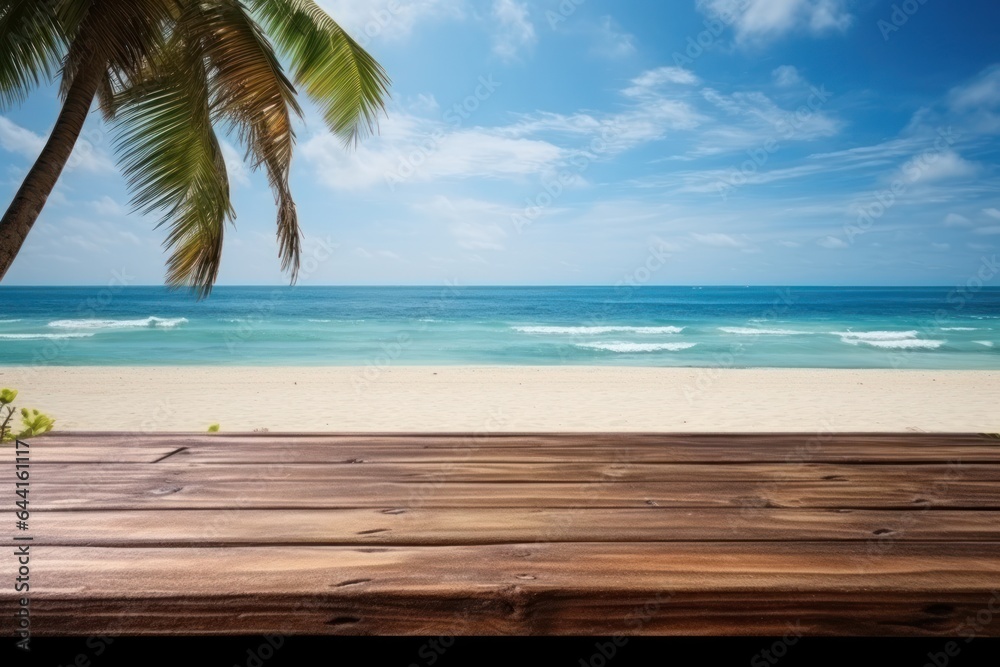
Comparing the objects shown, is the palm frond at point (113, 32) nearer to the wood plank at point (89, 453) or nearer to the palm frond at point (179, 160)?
the palm frond at point (179, 160)

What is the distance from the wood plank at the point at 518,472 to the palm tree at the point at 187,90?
11.9ft

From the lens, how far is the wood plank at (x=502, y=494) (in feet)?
4.27

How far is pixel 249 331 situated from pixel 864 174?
42.8 m

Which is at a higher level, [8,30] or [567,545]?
[8,30]

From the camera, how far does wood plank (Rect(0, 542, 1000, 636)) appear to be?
884 millimetres

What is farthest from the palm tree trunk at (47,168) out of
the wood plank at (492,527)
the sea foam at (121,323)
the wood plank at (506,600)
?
the sea foam at (121,323)

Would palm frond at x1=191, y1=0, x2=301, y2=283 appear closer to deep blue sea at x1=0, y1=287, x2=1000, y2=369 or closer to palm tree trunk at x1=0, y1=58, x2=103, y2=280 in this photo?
palm tree trunk at x1=0, y1=58, x2=103, y2=280

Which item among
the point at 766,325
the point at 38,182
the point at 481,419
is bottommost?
the point at 481,419

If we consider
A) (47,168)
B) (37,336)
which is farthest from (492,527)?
(37,336)

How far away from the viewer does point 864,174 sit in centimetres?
4616

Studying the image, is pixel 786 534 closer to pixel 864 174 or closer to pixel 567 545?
pixel 567 545

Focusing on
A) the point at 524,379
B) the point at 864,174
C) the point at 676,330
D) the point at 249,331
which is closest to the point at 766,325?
the point at 676,330

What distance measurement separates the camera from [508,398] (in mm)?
10578

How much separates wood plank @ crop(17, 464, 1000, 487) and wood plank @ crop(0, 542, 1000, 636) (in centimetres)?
52
